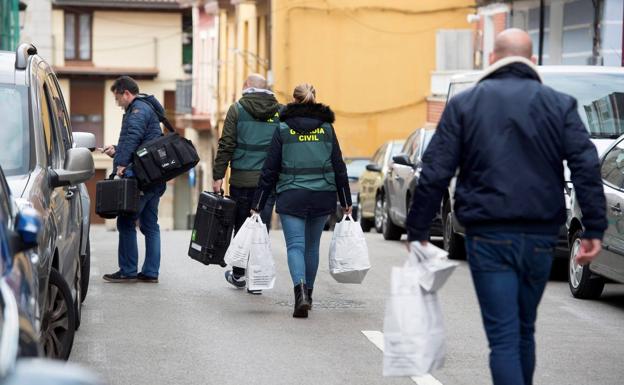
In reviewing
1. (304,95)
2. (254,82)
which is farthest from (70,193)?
(254,82)

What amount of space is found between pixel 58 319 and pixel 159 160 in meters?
4.38

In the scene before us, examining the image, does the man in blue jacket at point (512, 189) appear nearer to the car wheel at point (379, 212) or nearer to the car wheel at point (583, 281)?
the car wheel at point (583, 281)

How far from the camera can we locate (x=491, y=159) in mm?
6734

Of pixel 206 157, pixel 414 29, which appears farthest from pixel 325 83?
pixel 206 157

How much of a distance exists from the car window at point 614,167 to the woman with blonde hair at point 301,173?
8.56 ft

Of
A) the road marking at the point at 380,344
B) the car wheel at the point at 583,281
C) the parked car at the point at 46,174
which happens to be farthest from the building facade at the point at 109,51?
the parked car at the point at 46,174

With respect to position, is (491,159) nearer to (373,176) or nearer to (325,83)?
(373,176)

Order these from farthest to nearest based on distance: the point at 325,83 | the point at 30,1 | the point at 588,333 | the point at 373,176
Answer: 1. the point at 30,1
2. the point at 325,83
3. the point at 373,176
4. the point at 588,333

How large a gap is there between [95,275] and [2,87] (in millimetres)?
5143

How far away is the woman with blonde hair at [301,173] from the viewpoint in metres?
11.2

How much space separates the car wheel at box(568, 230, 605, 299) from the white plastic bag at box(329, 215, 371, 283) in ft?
7.71

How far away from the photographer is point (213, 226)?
12.6 m

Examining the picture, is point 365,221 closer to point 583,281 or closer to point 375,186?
point 375,186

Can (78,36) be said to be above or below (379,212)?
above
